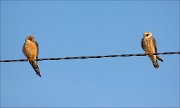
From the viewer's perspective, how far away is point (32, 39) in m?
12.8

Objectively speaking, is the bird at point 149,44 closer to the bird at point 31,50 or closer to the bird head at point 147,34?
the bird head at point 147,34

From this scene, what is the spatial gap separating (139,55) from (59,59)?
4.85ft

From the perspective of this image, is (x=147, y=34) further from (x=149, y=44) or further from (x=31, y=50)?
(x=31, y=50)

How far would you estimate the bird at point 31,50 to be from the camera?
11.6 metres

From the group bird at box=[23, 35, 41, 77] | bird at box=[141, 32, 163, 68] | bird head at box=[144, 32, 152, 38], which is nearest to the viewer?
bird at box=[23, 35, 41, 77]

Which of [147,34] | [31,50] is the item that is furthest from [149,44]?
[31,50]

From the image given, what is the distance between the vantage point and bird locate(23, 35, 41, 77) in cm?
1160

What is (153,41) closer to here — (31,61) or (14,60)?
(31,61)

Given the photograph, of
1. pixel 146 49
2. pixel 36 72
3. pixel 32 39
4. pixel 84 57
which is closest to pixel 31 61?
pixel 36 72

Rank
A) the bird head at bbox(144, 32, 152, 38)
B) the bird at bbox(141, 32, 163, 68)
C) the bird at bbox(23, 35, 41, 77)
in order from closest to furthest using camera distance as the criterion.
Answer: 1. the bird at bbox(23, 35, 41, 77)
2. the bird at bbox(141, 32, 163, 68)
3. the bird head at bbox(144, 32, 152, 38)

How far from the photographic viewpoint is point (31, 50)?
12.2 metres

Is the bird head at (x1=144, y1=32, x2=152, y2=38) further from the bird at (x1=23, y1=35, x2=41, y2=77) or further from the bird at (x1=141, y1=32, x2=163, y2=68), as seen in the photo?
the bird at (x1=23, y1=35, x2=41, y2=77)

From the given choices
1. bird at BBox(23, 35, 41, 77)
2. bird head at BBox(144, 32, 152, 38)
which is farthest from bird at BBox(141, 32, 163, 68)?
bird at BBox(23, 35, 41, 77)

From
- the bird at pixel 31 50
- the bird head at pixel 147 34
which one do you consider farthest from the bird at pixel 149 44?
the bird at pixel 31 50
